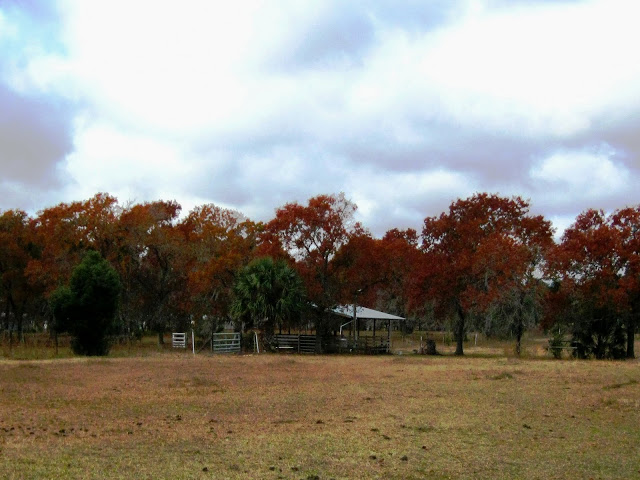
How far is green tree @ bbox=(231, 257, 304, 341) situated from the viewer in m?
35.6

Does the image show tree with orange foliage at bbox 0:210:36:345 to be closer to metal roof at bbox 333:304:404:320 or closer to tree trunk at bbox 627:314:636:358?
metal roof at bbox 333:304:404:320

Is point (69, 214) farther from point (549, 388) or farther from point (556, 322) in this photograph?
point (549, 388)

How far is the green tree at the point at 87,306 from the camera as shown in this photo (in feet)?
97.1

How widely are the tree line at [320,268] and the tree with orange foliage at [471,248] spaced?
70 millimetres

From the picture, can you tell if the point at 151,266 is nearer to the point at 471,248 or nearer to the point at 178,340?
the point at 178,340

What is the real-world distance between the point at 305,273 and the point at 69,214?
1681cm

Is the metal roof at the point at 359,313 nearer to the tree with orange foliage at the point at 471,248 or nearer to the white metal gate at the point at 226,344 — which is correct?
the tree with orange foliage at the point at 471,248

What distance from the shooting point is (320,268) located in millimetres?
37750

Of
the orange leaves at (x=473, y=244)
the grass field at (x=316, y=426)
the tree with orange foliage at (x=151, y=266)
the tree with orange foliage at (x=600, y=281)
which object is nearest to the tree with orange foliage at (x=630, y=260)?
the tree with orange foliage at (x=600, y=281)

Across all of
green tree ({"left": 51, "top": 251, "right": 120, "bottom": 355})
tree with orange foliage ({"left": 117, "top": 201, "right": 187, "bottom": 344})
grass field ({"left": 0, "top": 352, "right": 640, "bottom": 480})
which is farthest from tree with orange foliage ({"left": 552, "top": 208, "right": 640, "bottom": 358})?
tree with orange foliage ({"left": 117, "top": 201, "right": 187, "bottom": 344})

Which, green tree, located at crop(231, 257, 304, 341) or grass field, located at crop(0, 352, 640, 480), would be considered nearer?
grass field, located at crop(0, 352, 640, 480)

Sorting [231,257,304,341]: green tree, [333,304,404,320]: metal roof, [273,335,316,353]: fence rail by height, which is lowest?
[273,335,316,353]: fence rail

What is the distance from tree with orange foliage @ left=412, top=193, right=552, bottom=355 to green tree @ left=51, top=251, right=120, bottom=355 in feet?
56.1

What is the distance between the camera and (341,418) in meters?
12.5
